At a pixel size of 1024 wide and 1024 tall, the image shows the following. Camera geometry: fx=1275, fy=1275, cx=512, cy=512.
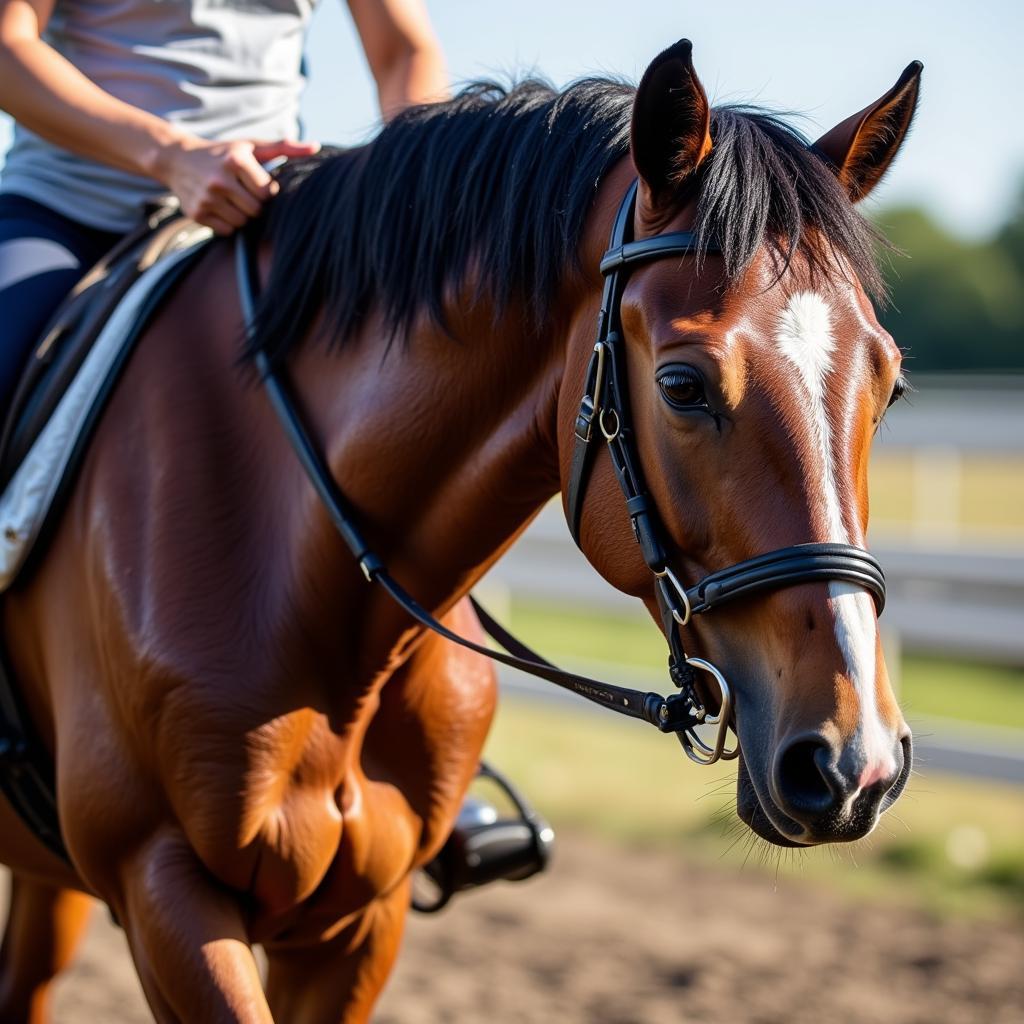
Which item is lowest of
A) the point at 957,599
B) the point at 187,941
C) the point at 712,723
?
the point at 957,599

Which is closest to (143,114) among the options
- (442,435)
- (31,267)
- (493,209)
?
(31,267)

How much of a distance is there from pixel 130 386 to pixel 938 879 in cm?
393

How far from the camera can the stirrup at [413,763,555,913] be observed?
288 cm

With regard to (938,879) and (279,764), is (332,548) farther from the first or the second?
(938,879)

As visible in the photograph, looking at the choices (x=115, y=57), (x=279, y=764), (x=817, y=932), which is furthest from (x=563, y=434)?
(x=817, y=932)

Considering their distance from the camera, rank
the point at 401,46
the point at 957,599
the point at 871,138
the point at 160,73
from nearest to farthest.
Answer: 1. the point at 871,138
2. the point at 160,73
3. the point at 401,46
4. the point at 957,599

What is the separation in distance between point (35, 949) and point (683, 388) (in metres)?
2.60

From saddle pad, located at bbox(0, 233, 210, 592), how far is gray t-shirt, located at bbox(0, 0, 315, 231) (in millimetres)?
498

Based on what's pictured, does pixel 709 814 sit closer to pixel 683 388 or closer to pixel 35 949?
pixel 35 949

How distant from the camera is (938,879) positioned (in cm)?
498

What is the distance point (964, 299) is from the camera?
52688mm

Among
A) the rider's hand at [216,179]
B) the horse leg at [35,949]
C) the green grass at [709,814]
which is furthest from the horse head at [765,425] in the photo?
the green grass at [709,814]

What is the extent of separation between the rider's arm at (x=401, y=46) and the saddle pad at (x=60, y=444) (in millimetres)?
872

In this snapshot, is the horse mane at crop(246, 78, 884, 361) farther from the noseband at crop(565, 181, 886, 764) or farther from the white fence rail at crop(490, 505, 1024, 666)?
the white fence rail at crop(490, 505, 1024, 666)
